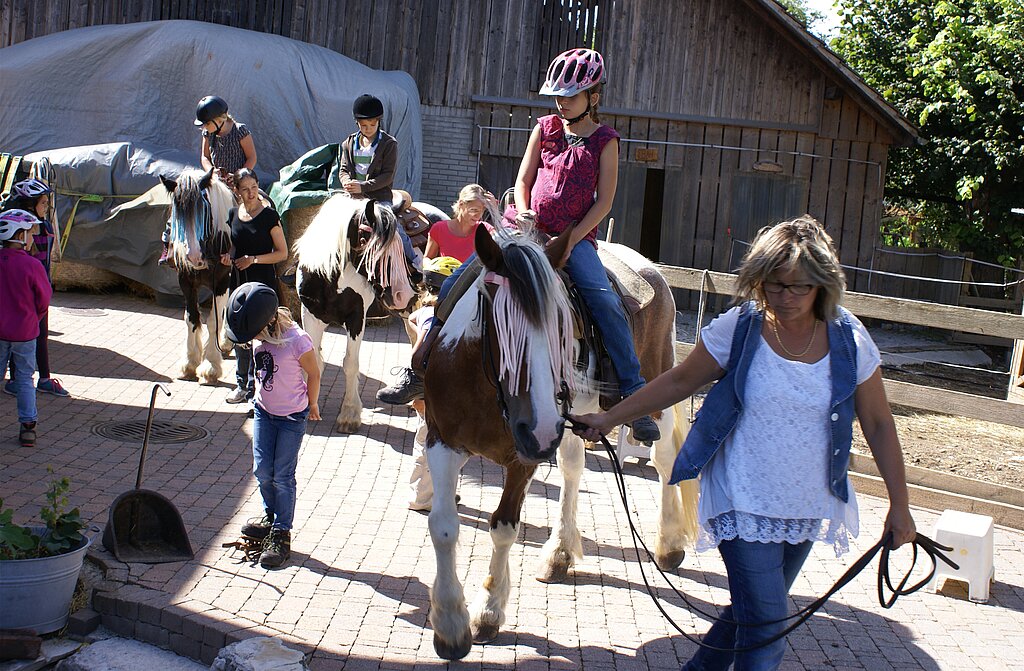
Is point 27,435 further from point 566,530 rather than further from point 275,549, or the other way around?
point 566,530

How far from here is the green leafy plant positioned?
4617 mm

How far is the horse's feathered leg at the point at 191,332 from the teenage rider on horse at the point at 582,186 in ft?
18.6

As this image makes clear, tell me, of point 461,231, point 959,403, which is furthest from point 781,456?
point 461,231

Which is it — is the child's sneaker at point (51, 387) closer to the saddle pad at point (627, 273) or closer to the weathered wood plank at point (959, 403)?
the saddle pad at point (627, 273)

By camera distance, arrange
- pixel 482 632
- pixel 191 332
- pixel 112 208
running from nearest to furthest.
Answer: pixel 482 632 → pixel 191 332 → pixel 112 208

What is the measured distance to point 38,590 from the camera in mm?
4637

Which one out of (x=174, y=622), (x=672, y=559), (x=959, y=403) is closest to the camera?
(x=174, y=622)

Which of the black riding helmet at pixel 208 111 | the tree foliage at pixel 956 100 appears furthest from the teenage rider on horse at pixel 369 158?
the tree foliage at pixel 956 100

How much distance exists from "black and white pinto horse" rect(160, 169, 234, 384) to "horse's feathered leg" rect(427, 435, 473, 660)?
581 centimetres

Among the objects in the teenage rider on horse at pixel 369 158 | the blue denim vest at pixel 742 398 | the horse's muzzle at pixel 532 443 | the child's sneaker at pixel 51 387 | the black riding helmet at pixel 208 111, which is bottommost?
the child's sneaker at pixel 51 387

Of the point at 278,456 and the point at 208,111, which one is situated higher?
the point at 208,111

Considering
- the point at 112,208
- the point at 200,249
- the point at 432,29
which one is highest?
the point at 432,29

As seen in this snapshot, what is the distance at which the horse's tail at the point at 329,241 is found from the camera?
8.78 m

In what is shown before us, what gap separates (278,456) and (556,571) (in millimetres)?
1761
